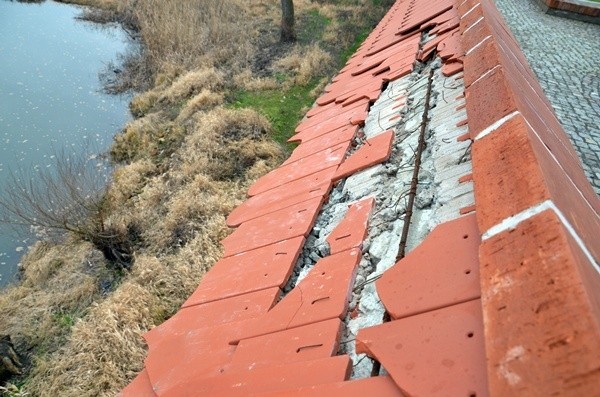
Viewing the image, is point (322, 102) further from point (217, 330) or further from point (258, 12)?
point (258, 12)

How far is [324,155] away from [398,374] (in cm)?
195

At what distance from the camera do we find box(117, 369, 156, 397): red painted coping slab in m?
1.96

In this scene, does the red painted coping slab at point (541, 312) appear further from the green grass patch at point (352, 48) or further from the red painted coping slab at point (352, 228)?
the green grass patch at point (352, 48)

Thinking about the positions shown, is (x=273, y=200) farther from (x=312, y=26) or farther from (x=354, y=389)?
(x=312, y=26)

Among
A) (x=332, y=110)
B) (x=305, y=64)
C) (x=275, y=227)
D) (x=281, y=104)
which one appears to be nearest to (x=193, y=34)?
(x=305, y=64)

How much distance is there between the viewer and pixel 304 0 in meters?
17.3

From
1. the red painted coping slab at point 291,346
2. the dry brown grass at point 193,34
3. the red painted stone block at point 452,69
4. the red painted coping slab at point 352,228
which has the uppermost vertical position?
the dry brown grass at point 193,34

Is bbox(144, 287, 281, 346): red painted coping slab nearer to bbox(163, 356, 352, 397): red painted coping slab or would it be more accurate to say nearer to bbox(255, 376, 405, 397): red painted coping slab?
bbox(163, 356, 352, 397): red painted coping slab

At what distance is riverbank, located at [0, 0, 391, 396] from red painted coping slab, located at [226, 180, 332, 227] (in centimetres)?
270

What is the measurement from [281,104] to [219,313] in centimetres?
825

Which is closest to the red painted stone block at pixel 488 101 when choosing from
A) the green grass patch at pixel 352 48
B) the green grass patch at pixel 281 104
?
the green grass patch at pixel 281 104

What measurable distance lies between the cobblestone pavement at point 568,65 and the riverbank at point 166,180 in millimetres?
4089

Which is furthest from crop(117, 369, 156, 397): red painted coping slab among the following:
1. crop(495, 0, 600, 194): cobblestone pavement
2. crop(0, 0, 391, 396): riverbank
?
crop(495, 0, 600, 194): cobblestone pavement

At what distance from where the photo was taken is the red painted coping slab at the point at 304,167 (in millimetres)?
2797
